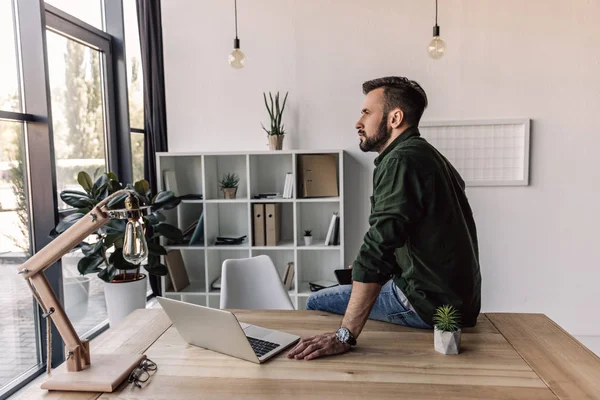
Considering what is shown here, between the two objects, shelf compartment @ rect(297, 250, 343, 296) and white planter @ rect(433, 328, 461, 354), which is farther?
→ shelf compartment @ rect(297, 250, 343, 296)

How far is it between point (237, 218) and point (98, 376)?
2539 millimetres

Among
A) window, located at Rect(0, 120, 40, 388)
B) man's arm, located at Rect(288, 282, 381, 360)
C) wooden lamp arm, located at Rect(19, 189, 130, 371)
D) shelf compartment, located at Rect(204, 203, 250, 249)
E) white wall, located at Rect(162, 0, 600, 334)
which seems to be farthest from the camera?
shelf compartment, located at Rect(204, 203, 250, 249)

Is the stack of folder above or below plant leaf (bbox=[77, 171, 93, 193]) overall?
below

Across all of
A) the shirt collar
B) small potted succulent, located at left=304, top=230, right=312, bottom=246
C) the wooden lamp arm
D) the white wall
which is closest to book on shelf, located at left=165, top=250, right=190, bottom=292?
the white wall

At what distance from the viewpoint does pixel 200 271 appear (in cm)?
385

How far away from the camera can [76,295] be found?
132 inches

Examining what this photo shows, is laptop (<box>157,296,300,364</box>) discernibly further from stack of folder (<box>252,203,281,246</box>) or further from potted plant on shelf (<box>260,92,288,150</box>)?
potted plant on shelf (<box>260,92,288,150</box>)

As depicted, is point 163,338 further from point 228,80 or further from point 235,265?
point 228,80

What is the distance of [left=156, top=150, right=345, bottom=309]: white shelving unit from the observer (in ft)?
11.4

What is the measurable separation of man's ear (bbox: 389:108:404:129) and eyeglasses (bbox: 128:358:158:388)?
1.23m

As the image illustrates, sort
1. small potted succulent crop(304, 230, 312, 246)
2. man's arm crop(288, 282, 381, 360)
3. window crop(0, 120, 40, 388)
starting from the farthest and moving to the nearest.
→ small potted succulent crop(304, 230, 312, 246)
window crop(0, 120, 40, 388)
man's arm crop(288, 282, 381, 360)

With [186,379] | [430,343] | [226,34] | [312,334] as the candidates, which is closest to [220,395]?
[186,379]

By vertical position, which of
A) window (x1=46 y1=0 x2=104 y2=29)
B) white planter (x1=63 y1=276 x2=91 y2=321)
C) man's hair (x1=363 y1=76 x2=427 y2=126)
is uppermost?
window (x1=46 y1=0 x2=104 y2=29)

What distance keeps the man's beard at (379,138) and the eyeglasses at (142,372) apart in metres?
1.14
